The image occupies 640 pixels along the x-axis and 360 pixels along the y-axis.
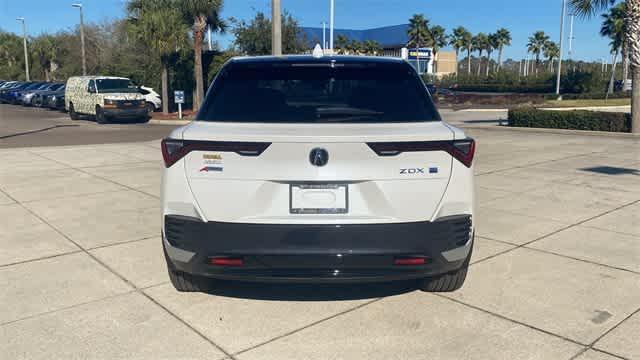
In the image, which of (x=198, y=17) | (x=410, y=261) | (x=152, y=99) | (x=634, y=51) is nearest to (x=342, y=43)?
(x=152, y=99)

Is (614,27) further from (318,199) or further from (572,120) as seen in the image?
(318,199)

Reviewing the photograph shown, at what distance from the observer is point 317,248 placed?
319 centimetres

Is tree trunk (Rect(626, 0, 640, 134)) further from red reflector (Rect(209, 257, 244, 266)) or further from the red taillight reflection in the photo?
red reflector (Rect(209, 257, 244, 266))

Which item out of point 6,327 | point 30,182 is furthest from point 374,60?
point 30,182

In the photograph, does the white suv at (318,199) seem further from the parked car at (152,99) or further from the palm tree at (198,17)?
the parked car at (152,99)

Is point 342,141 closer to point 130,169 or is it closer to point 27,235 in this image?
point 27,235

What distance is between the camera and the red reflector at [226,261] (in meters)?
3.28

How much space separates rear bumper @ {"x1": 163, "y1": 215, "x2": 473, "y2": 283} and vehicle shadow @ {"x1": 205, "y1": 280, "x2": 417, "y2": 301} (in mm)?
847

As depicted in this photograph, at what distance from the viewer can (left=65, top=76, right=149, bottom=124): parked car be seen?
22828 millimetres

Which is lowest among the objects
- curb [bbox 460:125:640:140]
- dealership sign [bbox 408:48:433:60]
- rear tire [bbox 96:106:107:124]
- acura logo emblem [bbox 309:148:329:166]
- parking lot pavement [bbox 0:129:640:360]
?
parking lot pavement [bbox 0:129:640:360]

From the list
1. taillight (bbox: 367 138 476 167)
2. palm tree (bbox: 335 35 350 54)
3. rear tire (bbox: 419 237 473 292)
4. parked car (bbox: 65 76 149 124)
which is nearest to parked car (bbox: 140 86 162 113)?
parked car (bbox: 65 76 149 124)

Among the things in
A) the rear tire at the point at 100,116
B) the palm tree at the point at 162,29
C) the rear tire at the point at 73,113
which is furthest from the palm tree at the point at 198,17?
the rear tire at the point at 73,113

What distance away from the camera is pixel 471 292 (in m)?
4.28

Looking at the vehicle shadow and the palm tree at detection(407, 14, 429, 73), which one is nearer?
the vehicle shadow
